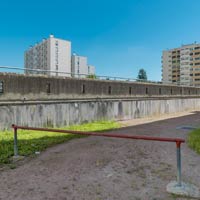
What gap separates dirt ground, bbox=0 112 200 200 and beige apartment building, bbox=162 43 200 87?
6011cm

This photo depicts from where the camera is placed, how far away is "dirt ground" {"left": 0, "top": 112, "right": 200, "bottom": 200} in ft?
10.6

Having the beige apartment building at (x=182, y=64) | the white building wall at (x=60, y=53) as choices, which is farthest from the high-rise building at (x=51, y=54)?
the beige apartment building at (x=182, y=64)

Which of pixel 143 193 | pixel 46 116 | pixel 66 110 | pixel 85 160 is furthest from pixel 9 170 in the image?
pixel 66 110

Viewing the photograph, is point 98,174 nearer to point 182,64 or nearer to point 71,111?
point 71,111

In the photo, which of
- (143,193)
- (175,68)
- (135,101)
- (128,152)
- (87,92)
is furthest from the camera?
(175,68)

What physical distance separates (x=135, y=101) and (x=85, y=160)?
10.5m

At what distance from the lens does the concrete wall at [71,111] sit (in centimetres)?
867

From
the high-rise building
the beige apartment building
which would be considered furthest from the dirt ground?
the high-rise building

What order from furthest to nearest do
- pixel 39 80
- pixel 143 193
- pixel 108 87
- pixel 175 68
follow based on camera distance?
pixel 175 68 < pixel 108 87 < pixel 39 80 < pixel 143 193

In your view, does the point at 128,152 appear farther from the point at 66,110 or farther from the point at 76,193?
the point at 66,110

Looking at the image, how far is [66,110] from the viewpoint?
10.6 m

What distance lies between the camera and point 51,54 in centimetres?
6638

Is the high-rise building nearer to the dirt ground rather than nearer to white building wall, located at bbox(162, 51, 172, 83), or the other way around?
white building wall, located at bbox(162, 51, 172, 83)

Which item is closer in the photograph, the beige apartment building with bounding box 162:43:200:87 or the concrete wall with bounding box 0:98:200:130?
the concrete wall with bounding box 0:98:200:130
